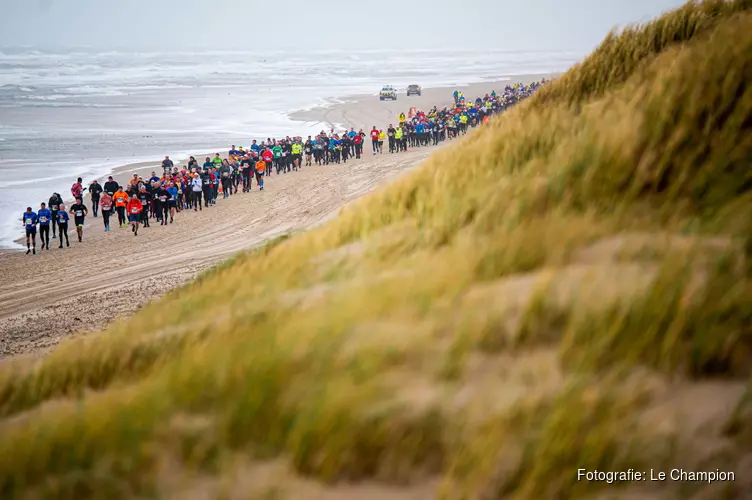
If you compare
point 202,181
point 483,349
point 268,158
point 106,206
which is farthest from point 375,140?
point 483,349

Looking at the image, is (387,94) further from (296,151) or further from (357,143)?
(296,151)

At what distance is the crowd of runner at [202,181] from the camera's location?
71.7 ft

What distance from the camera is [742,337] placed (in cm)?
310

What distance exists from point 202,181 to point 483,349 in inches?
948

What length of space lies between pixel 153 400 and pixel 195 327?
4.21 ft

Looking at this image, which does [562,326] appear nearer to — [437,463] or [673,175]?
[437,463]

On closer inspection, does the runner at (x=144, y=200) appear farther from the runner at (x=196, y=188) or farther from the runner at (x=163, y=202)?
the runner at (x=196, y=188)

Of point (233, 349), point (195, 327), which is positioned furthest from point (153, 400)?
point (195, 327)

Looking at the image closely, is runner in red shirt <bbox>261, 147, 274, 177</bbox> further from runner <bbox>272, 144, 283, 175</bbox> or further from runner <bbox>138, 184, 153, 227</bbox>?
runner <bbox>138, 184, 153, 227</bbox>

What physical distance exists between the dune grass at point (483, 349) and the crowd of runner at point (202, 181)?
1768 cm

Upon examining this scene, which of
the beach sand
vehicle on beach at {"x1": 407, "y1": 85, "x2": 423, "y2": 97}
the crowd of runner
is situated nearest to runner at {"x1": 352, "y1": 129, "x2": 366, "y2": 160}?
the crowd of runner

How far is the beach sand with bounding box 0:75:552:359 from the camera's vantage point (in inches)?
533

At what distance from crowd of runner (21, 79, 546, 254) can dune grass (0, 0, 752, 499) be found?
696 inches

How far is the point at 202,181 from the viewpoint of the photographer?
86.0ft
